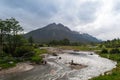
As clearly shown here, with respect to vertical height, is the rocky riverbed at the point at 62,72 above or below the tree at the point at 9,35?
below

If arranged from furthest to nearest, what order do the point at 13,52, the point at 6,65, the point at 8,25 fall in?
the point at 8,25
the point at 13,52
the point at 6,65

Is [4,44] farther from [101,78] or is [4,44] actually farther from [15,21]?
[101,78]

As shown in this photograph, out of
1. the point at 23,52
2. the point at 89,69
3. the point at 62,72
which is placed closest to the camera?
the point at 62,72

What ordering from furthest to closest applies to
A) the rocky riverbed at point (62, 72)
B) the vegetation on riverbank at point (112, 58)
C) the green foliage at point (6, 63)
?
the green foliage at point (6, 63) → the rocky riverbed at point (62, 72) → the vegetation on riverbank at point (112, 58)

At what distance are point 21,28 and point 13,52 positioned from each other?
17.4 m

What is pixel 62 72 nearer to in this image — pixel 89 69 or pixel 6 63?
pixel 89 69

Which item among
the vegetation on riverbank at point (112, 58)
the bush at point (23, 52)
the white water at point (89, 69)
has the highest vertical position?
the bush at point (23, 52)

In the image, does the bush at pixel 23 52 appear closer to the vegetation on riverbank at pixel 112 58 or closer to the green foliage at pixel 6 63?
the green foliage at pixel 6 63

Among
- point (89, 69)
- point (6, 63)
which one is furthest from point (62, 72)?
point (6, 63)

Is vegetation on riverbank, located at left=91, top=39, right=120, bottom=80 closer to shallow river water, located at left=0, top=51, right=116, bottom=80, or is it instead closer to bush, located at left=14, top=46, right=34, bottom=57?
shallow river water, located at left=0, top=51, right=116, bottom=80

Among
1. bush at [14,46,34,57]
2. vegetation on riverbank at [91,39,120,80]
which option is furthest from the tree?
vegetation on riverbank at [91,39,120,80]

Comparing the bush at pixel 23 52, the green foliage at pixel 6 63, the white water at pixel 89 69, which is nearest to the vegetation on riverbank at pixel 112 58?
the white water at pixel 89 69

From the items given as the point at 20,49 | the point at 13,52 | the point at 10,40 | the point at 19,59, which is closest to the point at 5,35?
the point at 10,40

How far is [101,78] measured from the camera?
1570 inches
